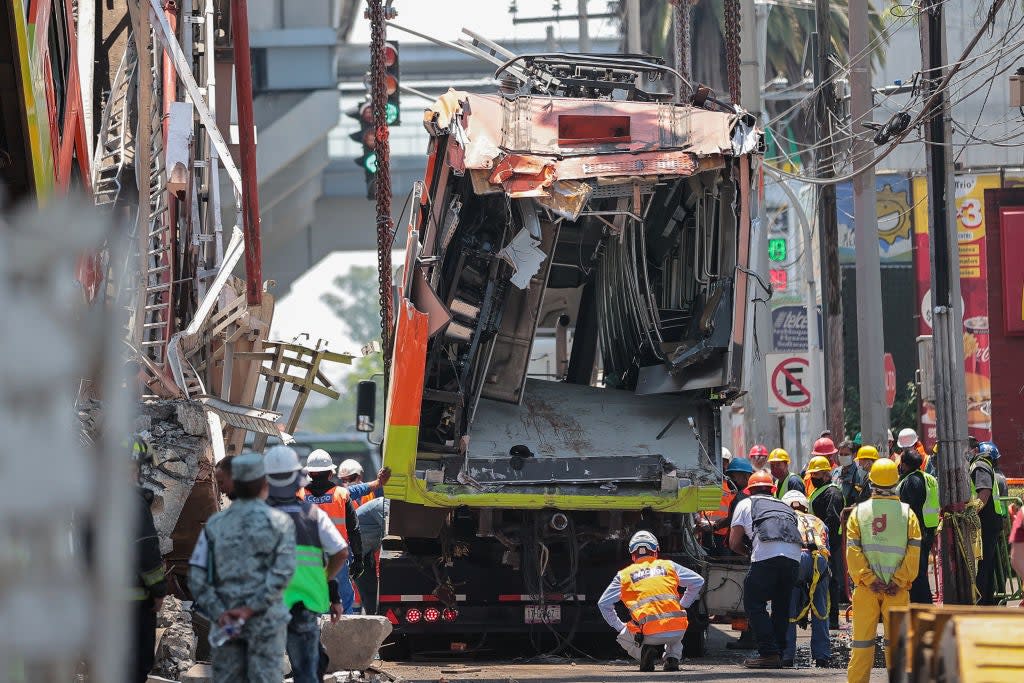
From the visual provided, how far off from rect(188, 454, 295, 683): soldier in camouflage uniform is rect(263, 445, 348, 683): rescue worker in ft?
1.84

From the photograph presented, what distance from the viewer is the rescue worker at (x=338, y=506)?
1032cm

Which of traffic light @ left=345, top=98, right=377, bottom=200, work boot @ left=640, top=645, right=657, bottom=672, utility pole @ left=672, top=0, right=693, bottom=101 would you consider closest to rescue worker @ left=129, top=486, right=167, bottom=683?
work boot @ left=640, top=645, right=657, bottom=672

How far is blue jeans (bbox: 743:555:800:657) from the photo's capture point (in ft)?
38.3

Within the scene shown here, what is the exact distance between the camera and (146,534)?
26.5ft

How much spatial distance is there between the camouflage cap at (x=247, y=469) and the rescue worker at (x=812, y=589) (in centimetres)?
574

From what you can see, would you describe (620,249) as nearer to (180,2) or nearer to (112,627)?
(180,2)

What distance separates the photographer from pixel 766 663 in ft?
38.1

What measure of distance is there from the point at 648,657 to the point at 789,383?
407 inches

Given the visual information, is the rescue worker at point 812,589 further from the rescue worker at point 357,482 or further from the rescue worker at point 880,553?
the rescue worker at point 357,482

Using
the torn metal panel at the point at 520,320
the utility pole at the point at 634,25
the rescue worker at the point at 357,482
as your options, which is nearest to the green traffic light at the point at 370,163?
the rescue worker at the point at 357,482

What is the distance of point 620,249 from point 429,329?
2517mm

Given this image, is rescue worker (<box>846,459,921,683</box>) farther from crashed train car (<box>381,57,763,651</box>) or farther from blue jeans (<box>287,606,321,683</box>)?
blue jeans (<box>287,606,321,683</box>)

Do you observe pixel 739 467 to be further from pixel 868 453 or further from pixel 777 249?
Answer: pixel 777 249

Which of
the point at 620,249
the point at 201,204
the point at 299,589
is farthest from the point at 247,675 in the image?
the point at 201,204
